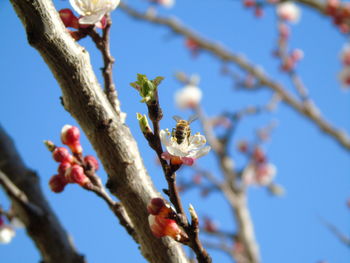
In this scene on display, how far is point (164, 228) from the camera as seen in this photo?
860 mm

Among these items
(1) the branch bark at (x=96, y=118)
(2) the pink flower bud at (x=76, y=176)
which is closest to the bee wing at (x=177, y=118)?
(1) the branch bark at (x=96, y=118)

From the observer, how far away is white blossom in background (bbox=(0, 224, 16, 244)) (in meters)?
2.51

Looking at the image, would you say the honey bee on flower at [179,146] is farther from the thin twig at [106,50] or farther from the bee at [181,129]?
the thin twig at [106,50]

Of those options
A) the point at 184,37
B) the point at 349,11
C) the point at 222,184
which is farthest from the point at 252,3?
the point at 222,184

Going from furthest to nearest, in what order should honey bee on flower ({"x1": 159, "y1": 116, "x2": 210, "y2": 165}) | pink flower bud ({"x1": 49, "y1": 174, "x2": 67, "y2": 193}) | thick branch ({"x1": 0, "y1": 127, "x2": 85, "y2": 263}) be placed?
thick branch ({"x1": 0, "y1": 127, "x2": 85, "y2": 263}), pink flower bud ({"x1": 49, "y1": 174, "x2": 67, "y2": 193}), honey bee on flower ({"x1": 159, "y1": 116, "x2": 210, "y2": 165})

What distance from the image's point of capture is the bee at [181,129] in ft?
3.02

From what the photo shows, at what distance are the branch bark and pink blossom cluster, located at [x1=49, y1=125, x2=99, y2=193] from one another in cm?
21

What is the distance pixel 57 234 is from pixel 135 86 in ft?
2.91

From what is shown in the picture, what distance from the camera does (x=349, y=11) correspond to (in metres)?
5.65

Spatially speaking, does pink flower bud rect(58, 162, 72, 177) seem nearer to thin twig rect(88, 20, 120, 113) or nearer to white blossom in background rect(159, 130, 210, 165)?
thin twig rect(88, 20, 120, 113)

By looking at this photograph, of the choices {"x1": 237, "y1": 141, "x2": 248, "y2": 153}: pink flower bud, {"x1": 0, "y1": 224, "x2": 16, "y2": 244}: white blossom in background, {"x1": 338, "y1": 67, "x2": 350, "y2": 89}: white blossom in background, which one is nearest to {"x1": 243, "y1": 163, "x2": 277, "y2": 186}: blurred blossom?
{"x1": 237, "y1": 141, "x2": 248, "y2": 153}: pink flower bud

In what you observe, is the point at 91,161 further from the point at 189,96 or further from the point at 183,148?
the point at 189,96

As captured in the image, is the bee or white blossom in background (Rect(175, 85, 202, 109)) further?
white blossom in background (Rect(175, 85, 202, 109))

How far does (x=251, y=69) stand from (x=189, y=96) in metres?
1.30
